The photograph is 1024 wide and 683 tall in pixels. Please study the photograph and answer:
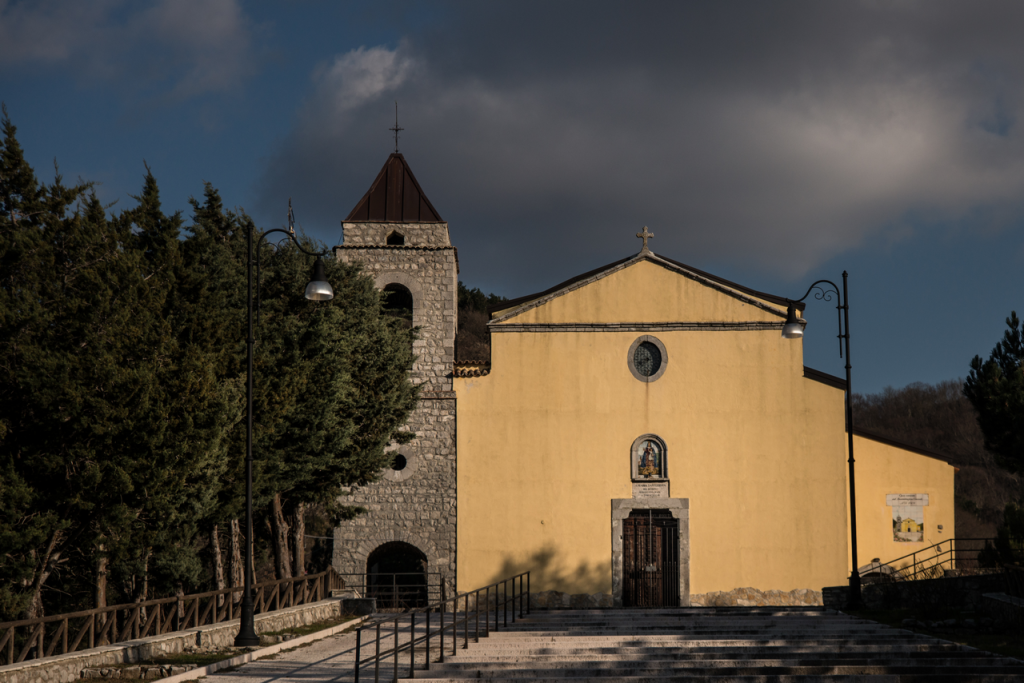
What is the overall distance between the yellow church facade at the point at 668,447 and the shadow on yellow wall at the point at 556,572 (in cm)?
4

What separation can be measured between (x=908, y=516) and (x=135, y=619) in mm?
18244

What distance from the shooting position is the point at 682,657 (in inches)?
476

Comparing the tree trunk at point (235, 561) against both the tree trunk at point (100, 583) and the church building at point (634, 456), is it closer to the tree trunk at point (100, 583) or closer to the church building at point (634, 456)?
the church building at point (634, 456)

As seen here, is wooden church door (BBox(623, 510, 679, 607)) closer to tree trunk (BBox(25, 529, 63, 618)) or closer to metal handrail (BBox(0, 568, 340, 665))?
metal handrail (BBox(0, 568, 340, 665))

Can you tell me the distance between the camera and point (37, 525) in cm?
1291

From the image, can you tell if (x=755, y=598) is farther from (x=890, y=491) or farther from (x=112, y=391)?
(x=112, y=391)

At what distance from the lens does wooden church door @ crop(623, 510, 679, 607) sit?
23.9m

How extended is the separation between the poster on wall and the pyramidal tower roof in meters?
13.8

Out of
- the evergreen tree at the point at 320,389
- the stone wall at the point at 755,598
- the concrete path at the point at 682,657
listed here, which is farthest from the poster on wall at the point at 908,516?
the evergreen tree at the point at 320,389

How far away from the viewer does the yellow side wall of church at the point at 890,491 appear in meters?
23.7

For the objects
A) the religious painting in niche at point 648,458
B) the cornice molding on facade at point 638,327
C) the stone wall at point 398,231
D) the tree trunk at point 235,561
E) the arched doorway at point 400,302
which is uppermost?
the stone wall at point 398,231

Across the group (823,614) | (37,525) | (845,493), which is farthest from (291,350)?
(845,493)

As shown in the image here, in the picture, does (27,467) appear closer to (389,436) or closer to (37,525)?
(37,525)

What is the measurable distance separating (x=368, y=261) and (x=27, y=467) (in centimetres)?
1294
